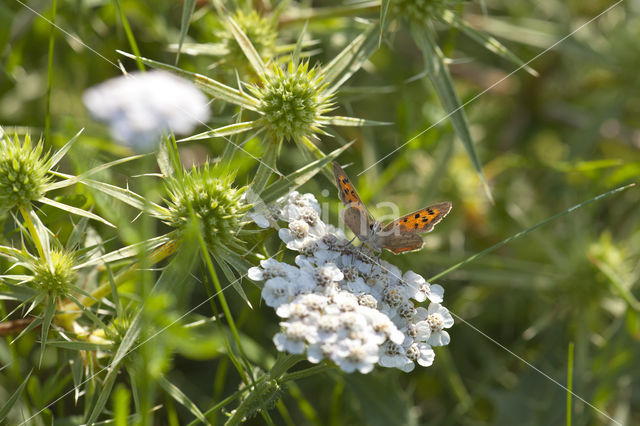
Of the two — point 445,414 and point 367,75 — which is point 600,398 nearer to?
point 445,414

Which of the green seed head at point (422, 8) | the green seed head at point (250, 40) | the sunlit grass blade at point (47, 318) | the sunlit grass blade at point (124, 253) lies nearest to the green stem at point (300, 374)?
the sunlit grass blade at point (124, 253)

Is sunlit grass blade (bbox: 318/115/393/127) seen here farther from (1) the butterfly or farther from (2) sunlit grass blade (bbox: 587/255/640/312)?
(2) sunlit grass blade (bbox: 587/255/640/312)

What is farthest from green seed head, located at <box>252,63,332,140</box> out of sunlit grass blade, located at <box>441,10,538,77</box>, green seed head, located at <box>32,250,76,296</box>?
green seed head, located at <box>32,250,76,296</box>

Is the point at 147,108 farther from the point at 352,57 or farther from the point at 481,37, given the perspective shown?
the point at 481,37

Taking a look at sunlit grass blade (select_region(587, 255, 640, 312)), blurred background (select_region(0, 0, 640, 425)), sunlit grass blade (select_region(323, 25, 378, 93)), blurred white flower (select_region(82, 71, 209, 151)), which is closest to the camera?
blurred white flower (select_region(82, 71, 209, 151))

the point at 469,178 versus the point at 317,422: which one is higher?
the point at 469,178

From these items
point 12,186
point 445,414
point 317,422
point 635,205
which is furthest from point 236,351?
point 635,205

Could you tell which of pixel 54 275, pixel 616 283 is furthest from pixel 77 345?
pixel 616 283
